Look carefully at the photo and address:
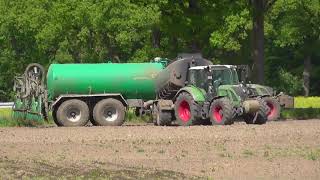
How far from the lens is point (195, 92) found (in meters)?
30.3

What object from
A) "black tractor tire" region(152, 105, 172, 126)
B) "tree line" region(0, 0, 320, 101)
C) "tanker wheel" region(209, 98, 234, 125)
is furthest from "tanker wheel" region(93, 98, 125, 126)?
"tree line" region(0, 0, 320, 101)

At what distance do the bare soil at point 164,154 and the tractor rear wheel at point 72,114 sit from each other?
22.2ft

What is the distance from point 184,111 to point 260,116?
11.0ft

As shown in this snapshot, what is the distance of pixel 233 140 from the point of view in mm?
21328

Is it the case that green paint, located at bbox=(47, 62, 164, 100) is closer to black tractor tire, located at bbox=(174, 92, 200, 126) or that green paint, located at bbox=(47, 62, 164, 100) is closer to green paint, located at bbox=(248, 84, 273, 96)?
black tractor tire, located at bbox=(174, 92, 200, 126)

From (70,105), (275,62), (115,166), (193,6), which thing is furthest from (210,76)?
→ (275,62)

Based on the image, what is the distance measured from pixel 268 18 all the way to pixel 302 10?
12.0ft

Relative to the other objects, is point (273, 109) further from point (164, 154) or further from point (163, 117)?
point (164, 154)

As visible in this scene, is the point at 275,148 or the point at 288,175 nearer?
the point at 288,175

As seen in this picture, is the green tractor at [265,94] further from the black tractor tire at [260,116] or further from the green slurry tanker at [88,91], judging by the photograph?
the green slurry tanker at [88,91]

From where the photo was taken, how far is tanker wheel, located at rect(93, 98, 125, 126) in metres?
32.2

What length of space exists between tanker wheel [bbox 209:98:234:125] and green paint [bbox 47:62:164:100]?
4.50m

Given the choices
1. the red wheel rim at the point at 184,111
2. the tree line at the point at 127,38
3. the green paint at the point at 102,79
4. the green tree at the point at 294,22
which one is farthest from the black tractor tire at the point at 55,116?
the green tree at the point at 294,22

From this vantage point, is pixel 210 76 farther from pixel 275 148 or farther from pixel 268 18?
pixel 268 18
